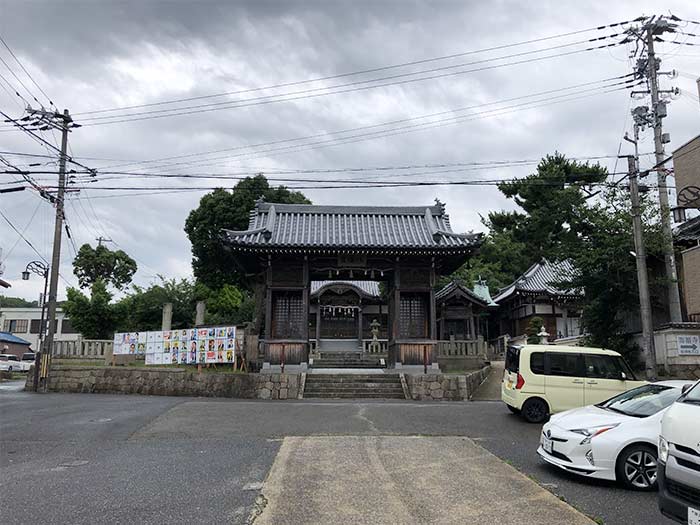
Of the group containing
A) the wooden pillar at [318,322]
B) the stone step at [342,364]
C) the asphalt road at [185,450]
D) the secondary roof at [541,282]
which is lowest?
the asphalt road at [185,450]

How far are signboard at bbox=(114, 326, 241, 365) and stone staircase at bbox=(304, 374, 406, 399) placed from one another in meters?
3.32

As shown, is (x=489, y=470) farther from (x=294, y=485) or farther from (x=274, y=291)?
(x=274, y=291)

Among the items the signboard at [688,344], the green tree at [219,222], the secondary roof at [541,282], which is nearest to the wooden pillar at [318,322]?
the green tree at [219,222]

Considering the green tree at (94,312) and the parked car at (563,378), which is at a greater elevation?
the green tree at (94,312)

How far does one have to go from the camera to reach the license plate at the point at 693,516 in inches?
161

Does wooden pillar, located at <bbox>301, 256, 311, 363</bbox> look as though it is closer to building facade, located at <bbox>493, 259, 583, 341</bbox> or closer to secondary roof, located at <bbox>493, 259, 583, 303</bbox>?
secondary roof, located at <bbox>493, 259, 583, 303</bbox>

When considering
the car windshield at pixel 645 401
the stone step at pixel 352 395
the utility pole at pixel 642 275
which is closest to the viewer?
the car windshield at pixel 645 401

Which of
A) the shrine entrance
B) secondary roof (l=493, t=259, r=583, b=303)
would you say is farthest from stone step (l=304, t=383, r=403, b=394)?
the shrine entrance

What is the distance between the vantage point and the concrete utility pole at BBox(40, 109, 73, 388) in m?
18.5

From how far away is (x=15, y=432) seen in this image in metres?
10.4

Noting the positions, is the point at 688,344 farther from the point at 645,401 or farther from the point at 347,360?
the point at 347,360

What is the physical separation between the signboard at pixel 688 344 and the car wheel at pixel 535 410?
24.7 feet

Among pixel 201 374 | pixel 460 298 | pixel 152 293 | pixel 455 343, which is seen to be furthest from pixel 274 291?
pixel 152 293

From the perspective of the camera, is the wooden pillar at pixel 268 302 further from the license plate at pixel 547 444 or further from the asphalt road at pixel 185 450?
the license plate at pixel 547 444
